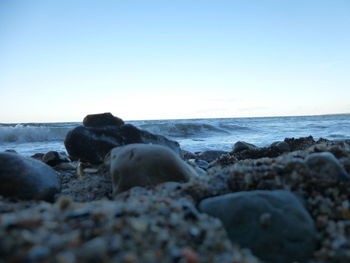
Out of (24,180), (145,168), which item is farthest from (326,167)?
(24,180)

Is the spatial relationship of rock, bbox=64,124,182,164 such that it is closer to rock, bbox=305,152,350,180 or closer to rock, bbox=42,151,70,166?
rock, bbox=42,151,70,166

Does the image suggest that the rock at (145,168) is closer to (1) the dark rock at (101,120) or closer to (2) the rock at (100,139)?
(2) the rock at (100,139)

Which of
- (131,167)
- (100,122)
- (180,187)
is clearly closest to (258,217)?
(180,187)

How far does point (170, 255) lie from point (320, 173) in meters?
1.26

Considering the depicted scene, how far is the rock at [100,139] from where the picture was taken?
179 inches

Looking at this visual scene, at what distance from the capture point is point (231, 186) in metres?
2.02

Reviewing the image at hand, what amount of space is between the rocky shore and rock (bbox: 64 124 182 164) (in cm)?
174

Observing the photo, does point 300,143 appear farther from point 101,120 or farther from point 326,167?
point 326,167

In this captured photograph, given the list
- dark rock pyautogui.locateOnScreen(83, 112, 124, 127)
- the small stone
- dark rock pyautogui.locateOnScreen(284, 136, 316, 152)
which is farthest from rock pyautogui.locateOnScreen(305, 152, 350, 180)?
dark rock pyautogui.locateOnScreen(284, 136, 316, 152)

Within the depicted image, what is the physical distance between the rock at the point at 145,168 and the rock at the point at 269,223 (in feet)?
2.74

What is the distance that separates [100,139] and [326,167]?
339 cm

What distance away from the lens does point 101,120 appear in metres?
4.93

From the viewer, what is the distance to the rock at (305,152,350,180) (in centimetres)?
191

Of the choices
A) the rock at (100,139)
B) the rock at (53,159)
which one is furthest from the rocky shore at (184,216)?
the rock at (53,159)
